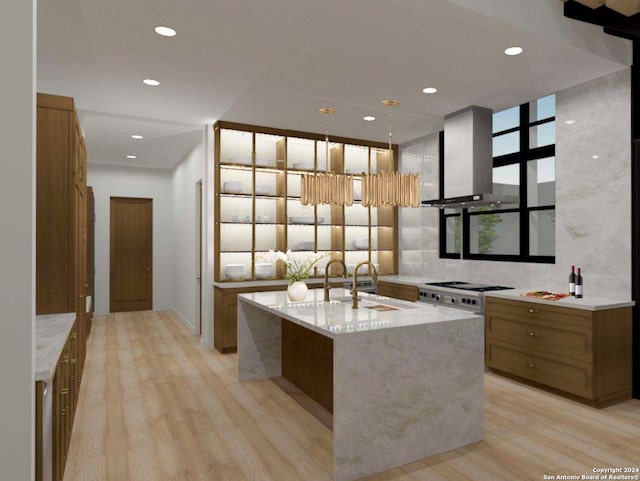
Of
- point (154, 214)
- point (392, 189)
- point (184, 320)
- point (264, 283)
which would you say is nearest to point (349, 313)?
point (392, 189)

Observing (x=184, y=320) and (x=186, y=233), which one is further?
(x=184, y=320)

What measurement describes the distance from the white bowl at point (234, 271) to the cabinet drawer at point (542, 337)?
296 centimetres

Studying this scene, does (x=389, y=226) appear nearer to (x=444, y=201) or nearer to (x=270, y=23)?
(x=444, y=201)

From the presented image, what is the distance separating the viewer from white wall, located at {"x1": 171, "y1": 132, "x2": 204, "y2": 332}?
255 inches

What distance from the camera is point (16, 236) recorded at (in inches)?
50.8

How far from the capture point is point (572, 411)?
3479 mm

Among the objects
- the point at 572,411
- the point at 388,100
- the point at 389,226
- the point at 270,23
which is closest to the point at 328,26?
the point at 270,23

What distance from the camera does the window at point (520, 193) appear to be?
454 centimetres

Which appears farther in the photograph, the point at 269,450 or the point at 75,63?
the point at 75,63

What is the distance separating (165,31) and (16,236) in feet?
7.64

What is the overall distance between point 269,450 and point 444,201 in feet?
11.0

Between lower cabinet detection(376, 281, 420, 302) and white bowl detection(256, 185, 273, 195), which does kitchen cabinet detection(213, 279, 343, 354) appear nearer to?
white bowl detection(256, 185, 273, 195)

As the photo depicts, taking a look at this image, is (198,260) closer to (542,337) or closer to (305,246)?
(305,246)

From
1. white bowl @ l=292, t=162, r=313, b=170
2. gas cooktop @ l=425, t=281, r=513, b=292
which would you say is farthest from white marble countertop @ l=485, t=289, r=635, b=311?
white bowl @ l=292, t=162, r=313, b=170
